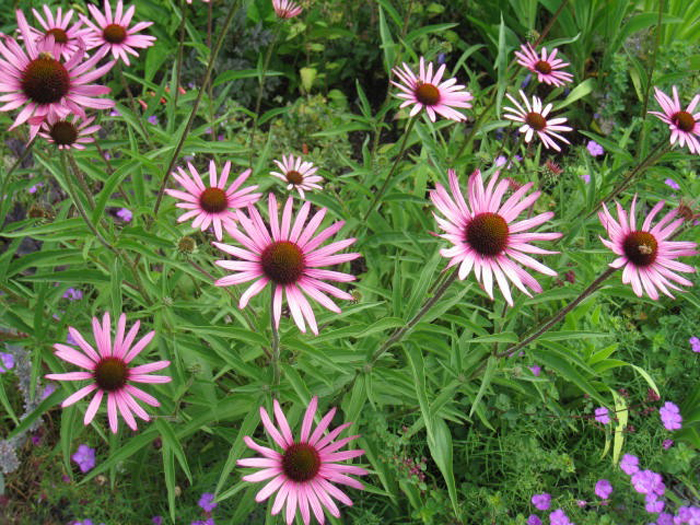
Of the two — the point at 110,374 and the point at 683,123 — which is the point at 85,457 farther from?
the point at 683,123

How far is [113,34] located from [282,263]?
131 cm

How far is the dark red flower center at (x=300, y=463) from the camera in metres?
1.44

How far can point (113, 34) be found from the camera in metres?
2.08

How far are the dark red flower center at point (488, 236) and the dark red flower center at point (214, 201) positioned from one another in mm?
870

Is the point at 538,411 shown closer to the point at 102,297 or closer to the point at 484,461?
the point at 484,461

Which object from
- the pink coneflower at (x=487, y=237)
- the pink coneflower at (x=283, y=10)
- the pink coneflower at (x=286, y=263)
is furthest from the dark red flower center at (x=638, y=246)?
the pink coneflower at (x=283, y=10)

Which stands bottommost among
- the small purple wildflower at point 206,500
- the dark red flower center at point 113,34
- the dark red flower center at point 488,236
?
the small purple wildflower at point 206,500

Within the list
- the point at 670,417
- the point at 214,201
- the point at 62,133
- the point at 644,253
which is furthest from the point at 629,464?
the point at 62,133

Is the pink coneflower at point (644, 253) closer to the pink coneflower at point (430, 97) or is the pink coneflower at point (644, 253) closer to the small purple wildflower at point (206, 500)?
the pink coneflower at point (430, 97)

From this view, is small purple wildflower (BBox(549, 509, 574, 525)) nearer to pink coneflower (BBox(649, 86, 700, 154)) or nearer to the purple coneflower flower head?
the purple coneflower flower head

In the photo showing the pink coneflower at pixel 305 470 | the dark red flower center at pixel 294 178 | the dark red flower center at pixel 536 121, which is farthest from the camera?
the dark red flower center at pixel 294 178

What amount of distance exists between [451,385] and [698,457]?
4.25 ft

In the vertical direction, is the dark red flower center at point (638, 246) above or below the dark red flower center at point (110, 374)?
above

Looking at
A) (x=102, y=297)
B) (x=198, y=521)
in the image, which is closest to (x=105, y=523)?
(x=198, y=521)
